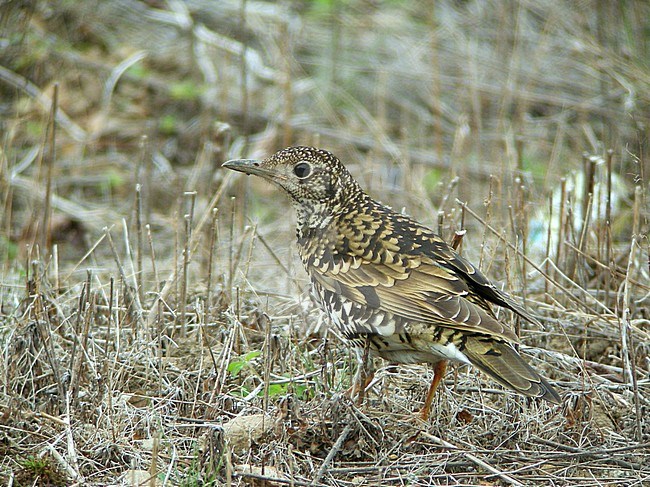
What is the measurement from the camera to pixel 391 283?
430cm

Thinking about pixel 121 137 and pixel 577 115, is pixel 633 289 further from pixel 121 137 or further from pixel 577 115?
pixel 121 137

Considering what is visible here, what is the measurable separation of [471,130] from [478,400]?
5.14m

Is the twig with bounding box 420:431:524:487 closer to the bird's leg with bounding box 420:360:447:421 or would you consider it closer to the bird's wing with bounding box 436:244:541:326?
the bird's leg with bounding box 420:360:447:421

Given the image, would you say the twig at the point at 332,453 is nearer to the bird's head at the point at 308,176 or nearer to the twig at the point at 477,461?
the twig at the point at 477,461

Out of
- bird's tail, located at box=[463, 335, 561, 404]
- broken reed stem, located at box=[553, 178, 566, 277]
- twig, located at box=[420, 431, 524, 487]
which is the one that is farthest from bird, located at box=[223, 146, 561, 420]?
broken reed stem, located at box=[553, 178, 566, 277]

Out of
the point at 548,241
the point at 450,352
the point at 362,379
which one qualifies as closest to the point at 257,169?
the point at 362,379

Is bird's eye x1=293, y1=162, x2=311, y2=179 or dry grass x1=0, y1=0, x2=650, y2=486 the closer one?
dry grass x1=0, y1=0, x2=650, y2=486

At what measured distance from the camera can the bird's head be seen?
4.69 meters

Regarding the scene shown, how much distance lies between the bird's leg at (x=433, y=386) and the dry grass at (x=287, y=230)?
71 millimetres

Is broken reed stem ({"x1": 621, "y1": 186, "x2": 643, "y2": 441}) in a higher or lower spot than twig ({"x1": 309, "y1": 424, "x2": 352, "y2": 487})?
higher

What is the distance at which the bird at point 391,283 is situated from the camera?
3.97 m

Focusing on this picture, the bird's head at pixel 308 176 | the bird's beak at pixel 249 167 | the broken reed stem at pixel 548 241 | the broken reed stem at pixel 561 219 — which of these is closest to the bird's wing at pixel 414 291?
the bird's head at pixel 308 176

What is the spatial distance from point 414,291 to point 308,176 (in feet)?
2.99

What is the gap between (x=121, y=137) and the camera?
936 cm
